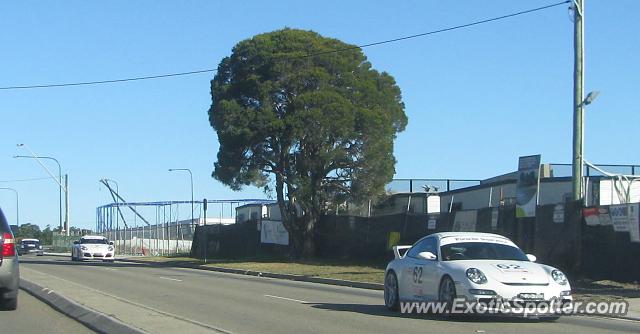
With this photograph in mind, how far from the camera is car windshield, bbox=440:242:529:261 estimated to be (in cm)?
1414

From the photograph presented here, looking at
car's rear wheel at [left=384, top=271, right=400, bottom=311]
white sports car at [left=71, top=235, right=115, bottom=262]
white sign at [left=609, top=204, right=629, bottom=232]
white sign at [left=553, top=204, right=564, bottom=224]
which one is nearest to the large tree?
white sports car at [left=71, top=235, right=115, bottom=262]

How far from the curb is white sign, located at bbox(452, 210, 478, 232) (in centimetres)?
1462

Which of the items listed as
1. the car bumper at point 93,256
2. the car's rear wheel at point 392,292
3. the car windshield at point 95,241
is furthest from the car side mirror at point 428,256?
the car windshield at point 95,241

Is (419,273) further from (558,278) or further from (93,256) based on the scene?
(93,256)

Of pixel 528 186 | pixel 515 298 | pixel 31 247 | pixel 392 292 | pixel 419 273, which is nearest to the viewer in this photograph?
pixel 515 298

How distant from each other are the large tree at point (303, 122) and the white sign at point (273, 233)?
214 cm

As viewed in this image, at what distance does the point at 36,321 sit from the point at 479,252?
733 cm

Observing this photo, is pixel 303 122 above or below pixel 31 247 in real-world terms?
above

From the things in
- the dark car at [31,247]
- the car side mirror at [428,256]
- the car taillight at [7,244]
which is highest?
the car taillight at [7,244]

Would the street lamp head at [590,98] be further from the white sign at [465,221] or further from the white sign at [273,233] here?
the white sign at [273,233]

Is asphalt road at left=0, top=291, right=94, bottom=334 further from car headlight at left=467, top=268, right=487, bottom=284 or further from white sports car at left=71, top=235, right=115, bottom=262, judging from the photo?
white sports car at left=71, top=235, right=115, bottom=262

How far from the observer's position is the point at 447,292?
13.7 metres

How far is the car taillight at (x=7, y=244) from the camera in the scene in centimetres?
1403

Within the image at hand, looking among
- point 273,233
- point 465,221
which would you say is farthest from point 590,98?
point 273,233
